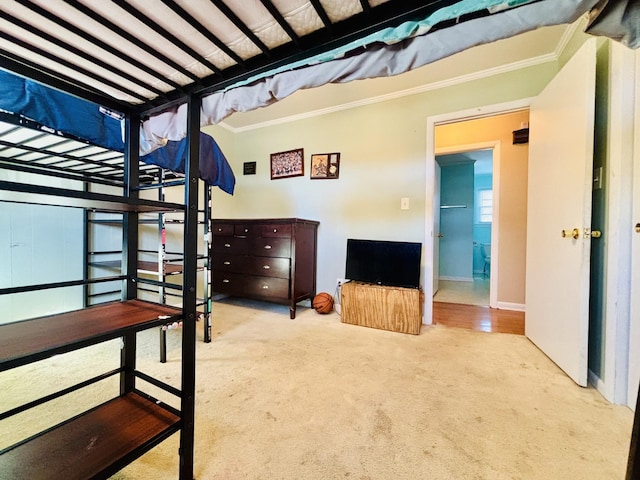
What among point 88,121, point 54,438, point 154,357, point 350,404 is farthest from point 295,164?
point 54,438

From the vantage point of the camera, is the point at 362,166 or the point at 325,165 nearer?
the point at 362,166

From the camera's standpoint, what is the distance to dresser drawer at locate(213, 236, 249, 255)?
9.73ft

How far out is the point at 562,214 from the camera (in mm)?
1726

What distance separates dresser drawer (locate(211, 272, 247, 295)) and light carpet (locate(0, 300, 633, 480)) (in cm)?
93

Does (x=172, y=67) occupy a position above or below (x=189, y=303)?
above

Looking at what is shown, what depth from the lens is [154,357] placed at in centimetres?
177

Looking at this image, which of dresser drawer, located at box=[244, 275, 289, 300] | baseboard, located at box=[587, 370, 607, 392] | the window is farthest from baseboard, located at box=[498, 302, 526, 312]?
the window

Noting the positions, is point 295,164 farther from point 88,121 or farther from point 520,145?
point 520,145

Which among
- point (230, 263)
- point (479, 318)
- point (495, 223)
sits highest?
point (495, 223)

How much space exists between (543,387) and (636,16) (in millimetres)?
1785

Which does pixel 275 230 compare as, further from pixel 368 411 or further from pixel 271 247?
pixel 368 411

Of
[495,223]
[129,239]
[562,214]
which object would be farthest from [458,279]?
[129,239]

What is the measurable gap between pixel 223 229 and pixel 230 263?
0.44 m

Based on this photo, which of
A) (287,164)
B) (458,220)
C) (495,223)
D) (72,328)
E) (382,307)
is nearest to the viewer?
(72,328)
